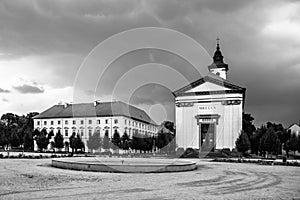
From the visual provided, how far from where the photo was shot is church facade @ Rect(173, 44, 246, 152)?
214 ft

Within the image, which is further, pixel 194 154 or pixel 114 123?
pixel 114 123

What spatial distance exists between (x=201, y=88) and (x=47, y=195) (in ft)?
186

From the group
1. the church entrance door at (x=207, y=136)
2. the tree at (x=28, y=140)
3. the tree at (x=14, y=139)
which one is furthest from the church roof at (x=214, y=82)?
the tree at (x=14, y=139)

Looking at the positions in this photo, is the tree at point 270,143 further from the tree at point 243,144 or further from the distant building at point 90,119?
the distant building at point 90,119

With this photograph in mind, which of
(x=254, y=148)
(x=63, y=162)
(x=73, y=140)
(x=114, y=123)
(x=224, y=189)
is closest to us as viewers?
(x=224, y=189)

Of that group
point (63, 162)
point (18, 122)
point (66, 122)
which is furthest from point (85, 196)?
point (18, 122)

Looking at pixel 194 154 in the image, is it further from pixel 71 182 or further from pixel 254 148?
pixel 71 182

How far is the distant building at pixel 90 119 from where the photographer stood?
8406 cm

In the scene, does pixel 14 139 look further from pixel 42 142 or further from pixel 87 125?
pixel 87 125

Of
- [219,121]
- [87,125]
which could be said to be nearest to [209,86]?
[219,121]

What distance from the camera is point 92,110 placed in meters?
88.8

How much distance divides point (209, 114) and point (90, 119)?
33.7 metres

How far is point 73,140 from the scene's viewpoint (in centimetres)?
7194

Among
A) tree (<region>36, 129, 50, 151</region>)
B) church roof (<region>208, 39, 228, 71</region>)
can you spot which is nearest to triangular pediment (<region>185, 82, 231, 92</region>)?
church roof (<region>208, 39, 228, 71</region>)
